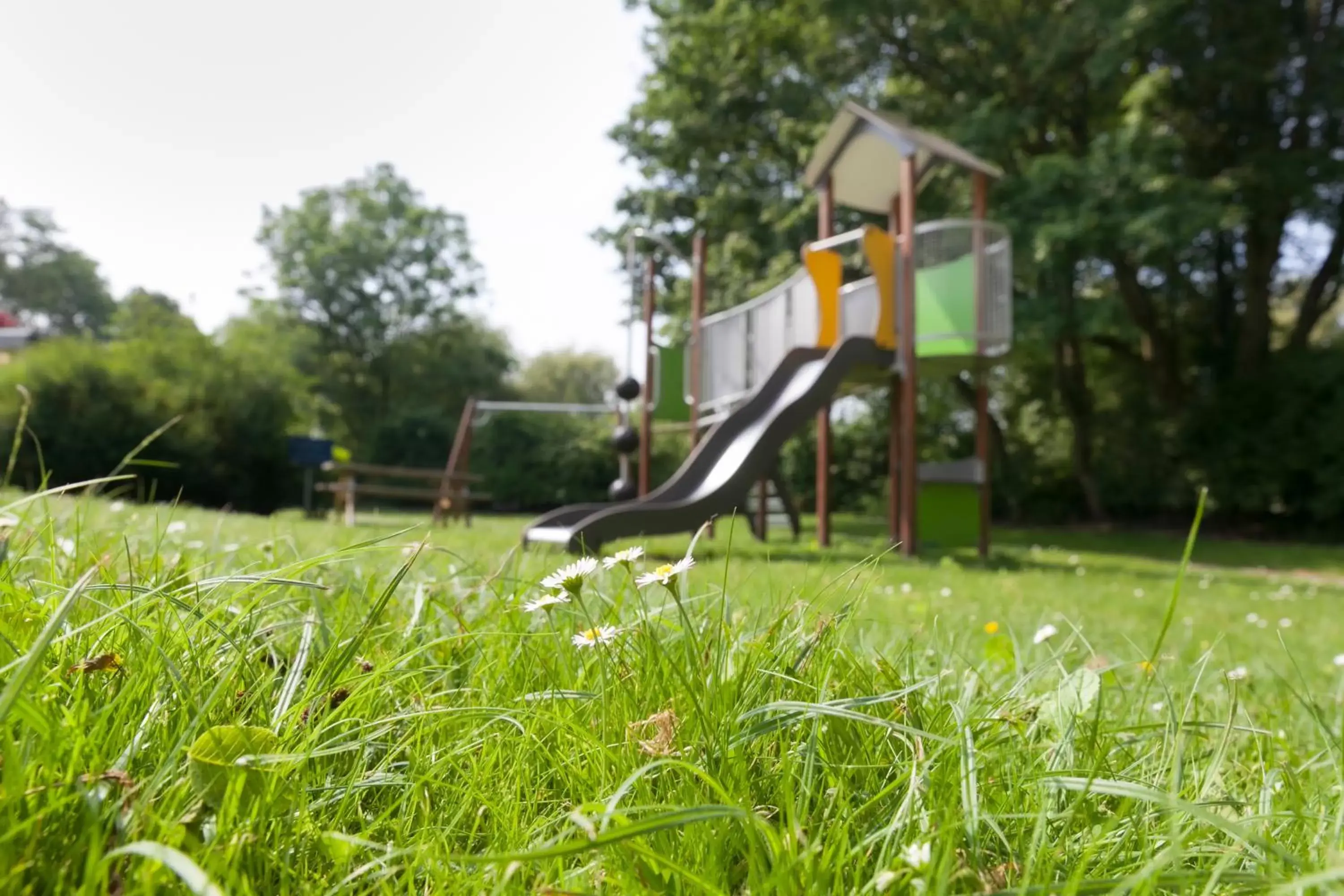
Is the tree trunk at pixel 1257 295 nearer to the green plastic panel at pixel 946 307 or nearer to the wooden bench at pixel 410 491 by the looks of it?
the green plastic panel at pixel 946 307

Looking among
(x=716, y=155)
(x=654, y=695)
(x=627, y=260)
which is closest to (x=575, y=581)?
(x=654, y=695)

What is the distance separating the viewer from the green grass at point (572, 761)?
64cm

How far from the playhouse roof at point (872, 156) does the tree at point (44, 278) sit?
44.9 meters

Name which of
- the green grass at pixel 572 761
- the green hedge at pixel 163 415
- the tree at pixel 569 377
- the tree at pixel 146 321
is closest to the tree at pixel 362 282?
the tree at pixel 146 321

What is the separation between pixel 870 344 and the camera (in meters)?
7.64

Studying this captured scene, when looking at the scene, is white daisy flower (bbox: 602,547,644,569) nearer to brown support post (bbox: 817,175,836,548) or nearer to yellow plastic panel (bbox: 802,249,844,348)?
brown support post (bbox: 817,175,836,548)

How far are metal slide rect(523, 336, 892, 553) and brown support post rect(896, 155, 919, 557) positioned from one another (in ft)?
1.06

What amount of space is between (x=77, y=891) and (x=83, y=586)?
0.19 meters

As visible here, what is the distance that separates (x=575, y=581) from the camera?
3.07 feet

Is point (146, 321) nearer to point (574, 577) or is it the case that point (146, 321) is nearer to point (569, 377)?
point (574, 577)

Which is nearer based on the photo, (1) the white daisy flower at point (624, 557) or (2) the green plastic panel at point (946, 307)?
(1) the white daisy flower at point (624, 557)

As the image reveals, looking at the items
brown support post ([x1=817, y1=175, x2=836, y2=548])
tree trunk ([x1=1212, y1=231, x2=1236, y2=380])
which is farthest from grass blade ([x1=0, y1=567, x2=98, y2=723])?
tree trunk ([x1=1212, y1=231, x2=1236, y2=380])

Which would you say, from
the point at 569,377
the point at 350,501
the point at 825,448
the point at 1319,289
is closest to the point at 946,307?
the point at 825,448

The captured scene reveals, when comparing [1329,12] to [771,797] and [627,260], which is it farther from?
[771,797]
